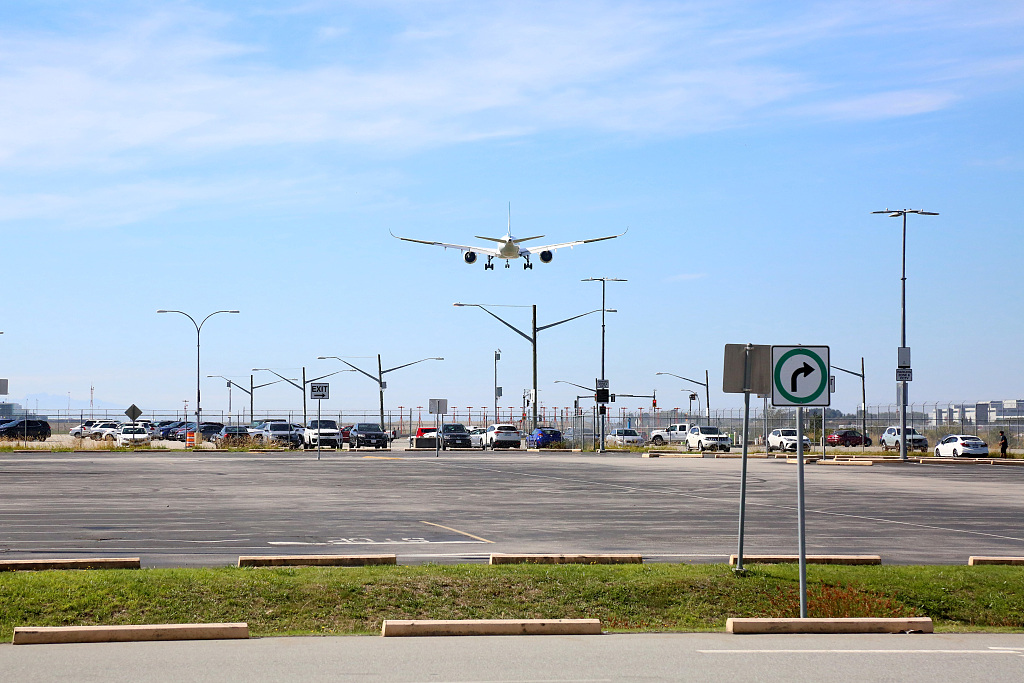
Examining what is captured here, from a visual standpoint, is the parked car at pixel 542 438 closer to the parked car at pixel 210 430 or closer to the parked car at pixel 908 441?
the parked car at pixel 908 441

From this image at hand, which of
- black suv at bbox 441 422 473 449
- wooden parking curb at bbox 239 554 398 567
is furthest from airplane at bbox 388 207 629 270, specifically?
wooden parking curb at bbox 239 554 398 567

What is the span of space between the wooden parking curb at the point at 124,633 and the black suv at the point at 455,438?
193ft

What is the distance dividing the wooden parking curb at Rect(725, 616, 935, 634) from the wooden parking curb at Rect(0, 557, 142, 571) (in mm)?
6854

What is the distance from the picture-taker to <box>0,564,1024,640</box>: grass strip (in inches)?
440

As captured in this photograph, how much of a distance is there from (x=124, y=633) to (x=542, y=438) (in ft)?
208

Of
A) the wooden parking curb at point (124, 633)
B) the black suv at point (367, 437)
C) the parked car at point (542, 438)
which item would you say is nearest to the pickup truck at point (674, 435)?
the parked car at point (542, 438)

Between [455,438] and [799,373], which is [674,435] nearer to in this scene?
[455,438]

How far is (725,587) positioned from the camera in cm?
1254

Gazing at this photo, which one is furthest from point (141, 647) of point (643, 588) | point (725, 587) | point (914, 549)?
point (914, 549)

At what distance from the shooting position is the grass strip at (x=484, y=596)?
11.2 metres

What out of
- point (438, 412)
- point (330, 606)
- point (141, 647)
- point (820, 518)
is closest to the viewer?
point (141, 647)

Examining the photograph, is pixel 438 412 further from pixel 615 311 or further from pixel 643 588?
pixel 643 588

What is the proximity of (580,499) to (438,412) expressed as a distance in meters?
32.2

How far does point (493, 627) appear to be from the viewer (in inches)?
424
